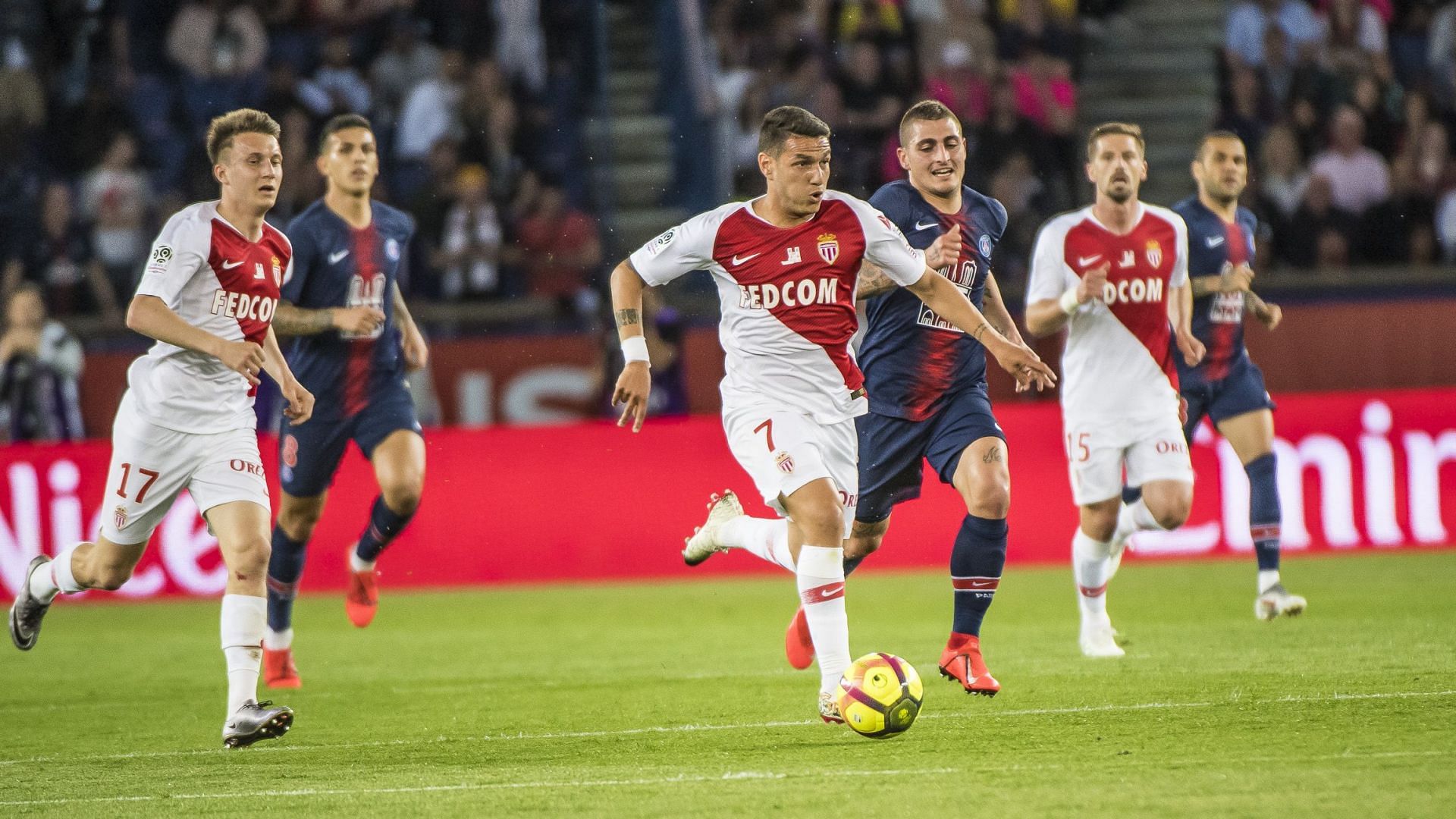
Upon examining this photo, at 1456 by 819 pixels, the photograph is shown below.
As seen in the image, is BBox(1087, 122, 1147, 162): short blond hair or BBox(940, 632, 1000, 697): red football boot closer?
BBox(940, 632, 1000, 697): red football boot

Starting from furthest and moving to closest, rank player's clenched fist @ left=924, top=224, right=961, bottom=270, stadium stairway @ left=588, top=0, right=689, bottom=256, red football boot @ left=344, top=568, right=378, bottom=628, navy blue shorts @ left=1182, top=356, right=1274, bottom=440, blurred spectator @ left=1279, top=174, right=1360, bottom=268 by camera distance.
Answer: stadium stairway @ left=588, top=0, right=689, bottom=256, blurred spectator @ left=1279, top=174, right=1360, bottom=268, navy blue shorts @ left=1182, top=356, right=1274, bottom=440, red football boot @ left=344, top=568, right=378, bottom=628, player's clenched fist @ left=924, top=224, right=961, bottom=270

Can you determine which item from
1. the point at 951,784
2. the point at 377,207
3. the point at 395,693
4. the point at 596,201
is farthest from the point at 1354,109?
the point at 951,784

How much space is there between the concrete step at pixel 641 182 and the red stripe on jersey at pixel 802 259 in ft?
33.5

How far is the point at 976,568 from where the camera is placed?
736cm

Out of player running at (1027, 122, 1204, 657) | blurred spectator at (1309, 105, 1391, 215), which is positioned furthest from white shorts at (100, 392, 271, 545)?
blurred spectator at (1309, 105, 1391, 215)

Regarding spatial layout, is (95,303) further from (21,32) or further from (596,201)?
(596,201)

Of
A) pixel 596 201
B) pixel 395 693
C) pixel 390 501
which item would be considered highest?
pixel 596 201

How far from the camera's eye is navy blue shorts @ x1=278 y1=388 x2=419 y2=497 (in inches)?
346

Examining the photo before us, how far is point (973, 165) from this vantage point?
15453mm

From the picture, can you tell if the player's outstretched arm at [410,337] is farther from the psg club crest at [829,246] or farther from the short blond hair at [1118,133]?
the short blond hair at [1118,133]

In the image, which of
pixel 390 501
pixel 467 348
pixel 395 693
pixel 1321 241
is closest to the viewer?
pixel 395 693

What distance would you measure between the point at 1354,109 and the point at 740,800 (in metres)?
12.7

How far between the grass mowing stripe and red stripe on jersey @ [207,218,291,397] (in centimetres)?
135

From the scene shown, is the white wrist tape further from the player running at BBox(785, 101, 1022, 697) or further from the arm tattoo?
the arm tattoo
